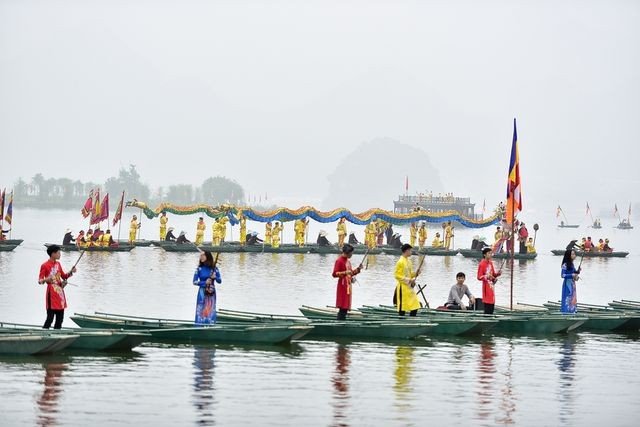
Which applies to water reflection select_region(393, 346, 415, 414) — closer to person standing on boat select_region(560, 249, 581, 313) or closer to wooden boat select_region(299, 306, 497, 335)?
wooden boat select_region(299, 306, 497, 335)

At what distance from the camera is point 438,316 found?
22.2 meters

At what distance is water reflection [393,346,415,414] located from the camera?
1521cm

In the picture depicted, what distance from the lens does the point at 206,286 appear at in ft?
63.2

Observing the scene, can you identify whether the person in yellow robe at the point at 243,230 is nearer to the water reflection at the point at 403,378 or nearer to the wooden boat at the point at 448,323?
the wooden boat at the point at 448,323

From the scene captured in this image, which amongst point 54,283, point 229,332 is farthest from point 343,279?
point 54,283

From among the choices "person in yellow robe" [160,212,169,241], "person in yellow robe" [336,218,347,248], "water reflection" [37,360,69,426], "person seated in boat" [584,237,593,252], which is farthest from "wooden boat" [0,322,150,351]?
"person seated in boat" [584,237,593,252]

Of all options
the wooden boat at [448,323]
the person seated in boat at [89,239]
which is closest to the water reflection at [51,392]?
the wooden boat at [448,323]

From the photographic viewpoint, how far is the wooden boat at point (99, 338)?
710 inches

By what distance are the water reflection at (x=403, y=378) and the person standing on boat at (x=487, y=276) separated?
249 cm

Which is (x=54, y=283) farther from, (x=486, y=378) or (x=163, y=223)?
(x=163, y=223)

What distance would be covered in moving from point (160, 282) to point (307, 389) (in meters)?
21.0

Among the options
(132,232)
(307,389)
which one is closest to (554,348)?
(307,389)

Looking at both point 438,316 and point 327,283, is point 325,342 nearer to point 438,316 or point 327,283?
point 438,316

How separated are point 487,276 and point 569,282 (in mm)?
2199
